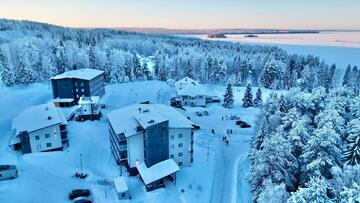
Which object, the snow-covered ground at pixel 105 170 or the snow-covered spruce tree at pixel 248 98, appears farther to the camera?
the snow-covered spruce tree at pixel 248 98

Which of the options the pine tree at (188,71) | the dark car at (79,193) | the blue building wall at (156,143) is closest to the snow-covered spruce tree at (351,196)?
the blue building wall at (156,143)

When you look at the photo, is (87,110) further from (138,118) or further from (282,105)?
(282,105)

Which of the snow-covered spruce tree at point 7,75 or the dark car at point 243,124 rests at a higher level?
the snow-covered spruce tree at point 7,75

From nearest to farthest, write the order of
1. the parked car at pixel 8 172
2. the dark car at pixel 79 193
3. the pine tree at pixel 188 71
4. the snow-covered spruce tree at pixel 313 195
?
the snow-covered spruce tree at pixel 313 195, the dark car at pixel 79 193, the parked car at pixel 8 172, the pine tree at pixel 188 71

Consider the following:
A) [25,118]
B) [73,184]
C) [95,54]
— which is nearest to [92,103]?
[25,118]

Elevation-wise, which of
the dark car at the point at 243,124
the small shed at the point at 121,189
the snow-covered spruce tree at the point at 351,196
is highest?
the snow-covered spruce tree at the point at 351,196

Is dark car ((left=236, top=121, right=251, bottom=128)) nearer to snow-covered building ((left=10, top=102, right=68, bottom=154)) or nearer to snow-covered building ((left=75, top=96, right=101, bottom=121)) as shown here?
snow-covered building ((left=75, top=96, right=101, bottom=121))

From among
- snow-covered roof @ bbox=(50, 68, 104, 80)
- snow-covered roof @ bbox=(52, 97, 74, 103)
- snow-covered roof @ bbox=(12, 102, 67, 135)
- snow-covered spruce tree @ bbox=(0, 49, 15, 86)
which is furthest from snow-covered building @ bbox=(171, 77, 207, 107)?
snow-covered spruce tree @ bbox=(0, 49, 15, 86)

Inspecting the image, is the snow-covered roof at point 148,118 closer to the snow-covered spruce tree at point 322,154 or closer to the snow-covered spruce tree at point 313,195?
the snow-covered spruce tree at point 322,154
